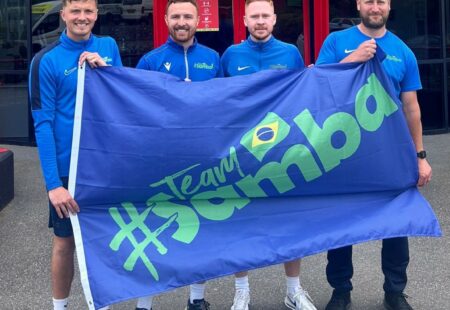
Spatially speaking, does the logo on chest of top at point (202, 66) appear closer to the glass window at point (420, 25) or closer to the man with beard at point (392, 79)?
the man with beard at point (392, 79)

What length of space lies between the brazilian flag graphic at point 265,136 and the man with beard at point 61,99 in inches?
34.8

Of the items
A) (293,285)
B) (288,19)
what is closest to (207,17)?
(288,19)

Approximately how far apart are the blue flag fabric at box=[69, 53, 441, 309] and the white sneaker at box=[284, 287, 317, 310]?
21.9 inches

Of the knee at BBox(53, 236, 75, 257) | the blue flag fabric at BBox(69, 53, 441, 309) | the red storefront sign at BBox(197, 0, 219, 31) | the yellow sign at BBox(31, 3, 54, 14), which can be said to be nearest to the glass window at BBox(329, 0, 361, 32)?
the red storefront sign at BBox(197, 0, 219, 31)

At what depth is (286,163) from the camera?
13.4ft

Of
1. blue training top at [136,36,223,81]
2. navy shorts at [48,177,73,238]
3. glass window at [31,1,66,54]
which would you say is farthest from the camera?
glass window at [31,1,66,54]

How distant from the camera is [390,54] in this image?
427 centimetres

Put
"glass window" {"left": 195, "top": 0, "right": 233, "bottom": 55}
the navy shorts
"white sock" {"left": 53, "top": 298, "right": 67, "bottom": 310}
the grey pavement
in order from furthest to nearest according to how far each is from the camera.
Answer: "glass window" {"left": 195, "top": 0, "right": 233, "bottom": 55}, the grey pavement, "white sock" {"left": 53, "top": 298, "right": 67, "bottom": 310}, the navy shorts

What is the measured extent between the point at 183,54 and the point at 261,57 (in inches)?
18.2

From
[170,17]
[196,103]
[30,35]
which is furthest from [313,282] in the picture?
[30,35]

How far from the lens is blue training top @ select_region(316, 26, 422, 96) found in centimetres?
427

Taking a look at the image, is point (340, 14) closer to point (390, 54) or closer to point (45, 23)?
point (45, 23)

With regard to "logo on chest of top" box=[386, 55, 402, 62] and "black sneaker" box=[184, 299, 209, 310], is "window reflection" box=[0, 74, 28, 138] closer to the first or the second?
"black sneaker" box=[184, 299, 209, 310]

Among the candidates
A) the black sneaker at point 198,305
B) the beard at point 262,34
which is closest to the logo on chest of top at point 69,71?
the beard at point 262,34
